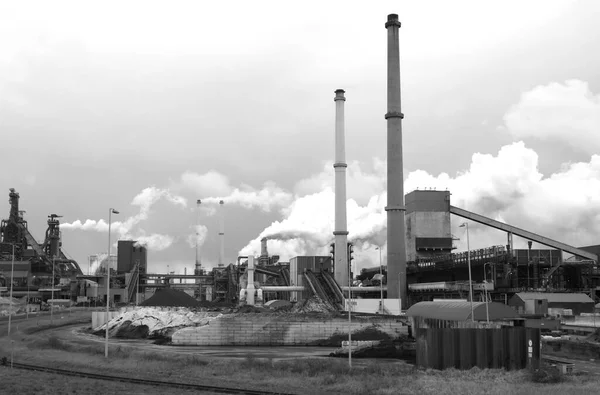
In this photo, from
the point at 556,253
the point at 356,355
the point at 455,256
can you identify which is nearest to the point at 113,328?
the point at 356,355

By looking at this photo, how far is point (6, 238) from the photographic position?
165875 millimetres

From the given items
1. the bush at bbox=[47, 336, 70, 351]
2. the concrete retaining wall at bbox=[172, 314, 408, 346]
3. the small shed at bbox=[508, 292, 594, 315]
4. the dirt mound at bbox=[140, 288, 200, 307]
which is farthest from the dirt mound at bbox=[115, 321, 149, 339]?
the small shed at bbox=[508, 292, 594, 315]

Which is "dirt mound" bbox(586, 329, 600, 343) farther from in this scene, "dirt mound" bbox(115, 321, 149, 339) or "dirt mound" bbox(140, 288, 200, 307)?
"dirt mound" bbox(140, 288, 200, 307)

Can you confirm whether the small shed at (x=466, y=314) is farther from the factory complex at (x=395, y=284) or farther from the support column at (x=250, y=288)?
the support column at (x=250, y=288)

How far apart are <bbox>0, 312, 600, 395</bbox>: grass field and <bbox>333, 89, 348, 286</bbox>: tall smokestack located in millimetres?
68821

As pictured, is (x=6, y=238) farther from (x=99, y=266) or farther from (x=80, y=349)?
(x=80, y=349)

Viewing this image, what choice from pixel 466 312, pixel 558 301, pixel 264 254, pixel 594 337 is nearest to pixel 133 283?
pixel 264 254

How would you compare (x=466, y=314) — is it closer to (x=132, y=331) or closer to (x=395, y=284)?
(x=132, y=331)

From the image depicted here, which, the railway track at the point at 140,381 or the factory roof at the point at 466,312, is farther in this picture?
the factory roof at the point at 466,312

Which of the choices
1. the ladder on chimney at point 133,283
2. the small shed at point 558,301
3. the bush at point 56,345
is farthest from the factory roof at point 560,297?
the ladder on chimney at point 133,283

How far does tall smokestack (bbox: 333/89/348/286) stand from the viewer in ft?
381

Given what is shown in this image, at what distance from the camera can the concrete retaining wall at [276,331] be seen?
6638 centimetres

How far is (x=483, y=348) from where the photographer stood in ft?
124

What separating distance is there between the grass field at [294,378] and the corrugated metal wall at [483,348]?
1201 millimetres
